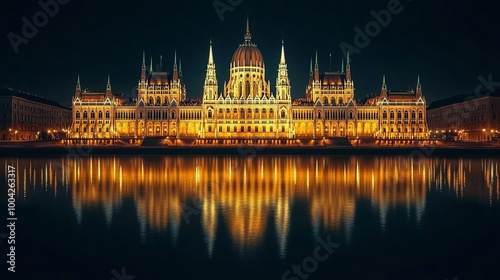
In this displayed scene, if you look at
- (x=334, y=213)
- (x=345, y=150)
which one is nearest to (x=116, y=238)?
(x=334, y=213)

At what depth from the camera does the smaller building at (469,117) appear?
106375 millimetres

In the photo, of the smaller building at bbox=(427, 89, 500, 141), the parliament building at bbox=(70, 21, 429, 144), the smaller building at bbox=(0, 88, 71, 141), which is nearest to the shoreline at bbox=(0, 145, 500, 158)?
the smaller building at bbox=(427, 89, 500, 141)

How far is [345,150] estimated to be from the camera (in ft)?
263

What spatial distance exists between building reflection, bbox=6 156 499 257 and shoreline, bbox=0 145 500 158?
102 feet

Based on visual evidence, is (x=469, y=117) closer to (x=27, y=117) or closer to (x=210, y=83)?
(x=210, y=83)

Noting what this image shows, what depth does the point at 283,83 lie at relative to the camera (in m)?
126

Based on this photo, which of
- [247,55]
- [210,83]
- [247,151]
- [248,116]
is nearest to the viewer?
[247,151]

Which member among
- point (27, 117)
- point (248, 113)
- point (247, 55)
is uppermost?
point (247, 55)

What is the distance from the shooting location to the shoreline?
2968 inches

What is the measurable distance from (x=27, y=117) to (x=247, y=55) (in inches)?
1975

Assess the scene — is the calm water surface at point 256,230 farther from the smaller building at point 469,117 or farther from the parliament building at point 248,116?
the parliament building at point 248,116

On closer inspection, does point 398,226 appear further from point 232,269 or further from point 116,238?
point 116,238

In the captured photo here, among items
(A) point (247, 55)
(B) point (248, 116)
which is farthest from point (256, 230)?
(A) point (247, 55)

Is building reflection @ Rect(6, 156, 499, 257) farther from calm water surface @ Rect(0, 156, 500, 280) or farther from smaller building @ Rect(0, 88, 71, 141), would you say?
smaller building @ Rect(0, 88, 71, 141)
